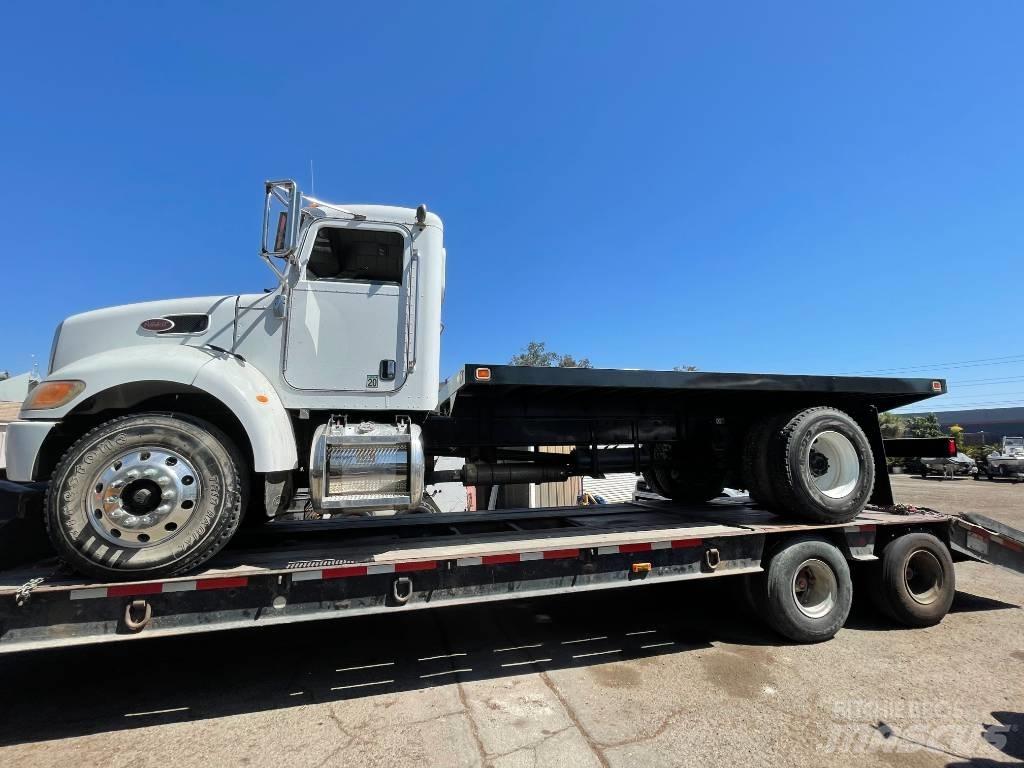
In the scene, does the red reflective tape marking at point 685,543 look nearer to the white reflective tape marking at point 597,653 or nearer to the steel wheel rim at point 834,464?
the white reflective tape marking at point 597,653

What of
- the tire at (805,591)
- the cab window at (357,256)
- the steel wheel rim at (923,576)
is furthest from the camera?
the steel wheel rim at (923,576)

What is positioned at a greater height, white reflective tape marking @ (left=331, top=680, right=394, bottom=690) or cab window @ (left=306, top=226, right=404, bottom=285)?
cab window @ (left=306, top=226, right=404, bottom=285)

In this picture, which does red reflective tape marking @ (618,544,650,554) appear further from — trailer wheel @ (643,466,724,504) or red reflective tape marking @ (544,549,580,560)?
trailer wheel @ (643,466,724,504)

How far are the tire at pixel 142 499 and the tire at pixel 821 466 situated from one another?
178 inches

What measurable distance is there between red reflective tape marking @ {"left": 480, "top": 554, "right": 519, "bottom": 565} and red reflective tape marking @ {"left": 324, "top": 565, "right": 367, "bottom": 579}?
2.65ft

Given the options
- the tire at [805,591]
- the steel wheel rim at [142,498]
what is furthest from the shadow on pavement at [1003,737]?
the steel wheel rim at [142,498]

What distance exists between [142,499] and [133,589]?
514 mm

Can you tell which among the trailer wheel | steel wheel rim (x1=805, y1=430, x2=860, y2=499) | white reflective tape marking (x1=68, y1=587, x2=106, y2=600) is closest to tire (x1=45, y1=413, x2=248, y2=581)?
white reflective tape marking (x1=68, y1=587, x2=106, y2=600)

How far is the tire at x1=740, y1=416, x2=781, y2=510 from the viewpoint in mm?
4977

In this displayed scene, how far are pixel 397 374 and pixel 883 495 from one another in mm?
5316

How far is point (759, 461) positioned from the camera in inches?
198

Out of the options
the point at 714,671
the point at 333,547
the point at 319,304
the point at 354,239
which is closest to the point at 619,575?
the point at 714,671

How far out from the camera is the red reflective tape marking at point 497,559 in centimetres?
364

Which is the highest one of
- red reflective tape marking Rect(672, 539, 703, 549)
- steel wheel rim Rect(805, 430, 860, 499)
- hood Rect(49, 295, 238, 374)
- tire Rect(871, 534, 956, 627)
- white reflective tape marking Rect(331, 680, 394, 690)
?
hood Rect(49, 295, 238, 374)
